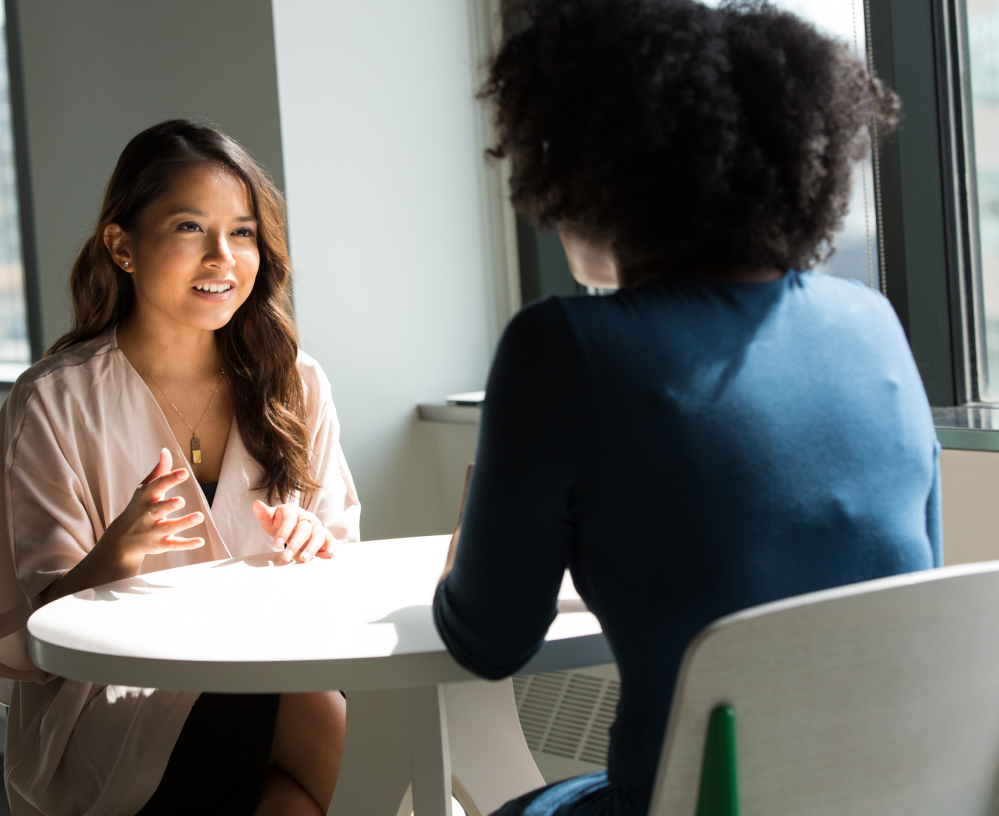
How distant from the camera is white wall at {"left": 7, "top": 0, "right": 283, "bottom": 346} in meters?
2.81

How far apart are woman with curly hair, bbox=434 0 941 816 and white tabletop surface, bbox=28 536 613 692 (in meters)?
0.13

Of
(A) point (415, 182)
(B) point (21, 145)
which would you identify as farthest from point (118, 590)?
(B) point (21, 145)

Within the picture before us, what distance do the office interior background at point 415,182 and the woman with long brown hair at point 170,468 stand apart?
2.59ft

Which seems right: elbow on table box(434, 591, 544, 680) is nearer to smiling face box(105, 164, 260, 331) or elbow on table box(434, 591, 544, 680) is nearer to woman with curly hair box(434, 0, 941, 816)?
woman with curly hair box(434, 0, 941, 816)

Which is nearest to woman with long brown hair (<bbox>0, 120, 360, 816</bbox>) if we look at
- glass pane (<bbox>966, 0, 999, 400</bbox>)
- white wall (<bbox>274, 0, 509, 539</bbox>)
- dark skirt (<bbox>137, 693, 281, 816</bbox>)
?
dark skirt (<bbox>137, 693, 281, 816</bbox>)

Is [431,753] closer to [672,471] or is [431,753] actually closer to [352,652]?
[352,652]

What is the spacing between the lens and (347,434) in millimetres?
2900

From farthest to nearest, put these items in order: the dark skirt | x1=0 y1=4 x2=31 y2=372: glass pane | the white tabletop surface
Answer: x1=0 y1=4 x2=31 y2=372: glass pane < the dark skirt < the white tabletop surface

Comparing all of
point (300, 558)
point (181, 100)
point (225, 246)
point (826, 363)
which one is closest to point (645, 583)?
point (826, 363)

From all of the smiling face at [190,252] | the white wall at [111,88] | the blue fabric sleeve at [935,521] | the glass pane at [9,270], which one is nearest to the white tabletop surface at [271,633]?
the blue fabric sleeve at [935,521]

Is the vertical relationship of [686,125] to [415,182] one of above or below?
below

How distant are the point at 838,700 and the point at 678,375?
10.6 inches

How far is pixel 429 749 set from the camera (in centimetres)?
119

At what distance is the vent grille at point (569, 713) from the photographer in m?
2.51
